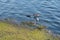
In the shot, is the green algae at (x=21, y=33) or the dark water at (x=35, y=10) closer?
the green algae at (x=21, y=33)

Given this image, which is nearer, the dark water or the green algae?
the green algae

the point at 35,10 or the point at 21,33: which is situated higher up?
the point at 21,33

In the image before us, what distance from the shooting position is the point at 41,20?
18.4m

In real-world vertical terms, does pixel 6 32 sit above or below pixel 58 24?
above

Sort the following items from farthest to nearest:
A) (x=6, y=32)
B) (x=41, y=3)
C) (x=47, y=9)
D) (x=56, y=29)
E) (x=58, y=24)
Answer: (x=41, y=3) < (x=47, y=9) < (x=58, y=24) < (x=56, y=29) < (x=6, y=32)

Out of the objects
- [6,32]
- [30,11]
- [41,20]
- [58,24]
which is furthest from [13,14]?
[6,32]

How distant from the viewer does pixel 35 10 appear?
20.8m

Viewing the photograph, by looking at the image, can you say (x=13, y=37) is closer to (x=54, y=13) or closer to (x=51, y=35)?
(x=51, y=35)

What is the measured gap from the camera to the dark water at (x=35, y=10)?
18.2 metres

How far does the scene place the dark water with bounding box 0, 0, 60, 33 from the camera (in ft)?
59.8

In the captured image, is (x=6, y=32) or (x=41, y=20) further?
(x=41, y=20)

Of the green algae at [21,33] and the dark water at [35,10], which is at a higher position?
the green algae at [21,33]

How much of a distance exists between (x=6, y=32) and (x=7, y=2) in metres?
10.4

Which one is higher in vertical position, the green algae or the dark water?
the green algae
